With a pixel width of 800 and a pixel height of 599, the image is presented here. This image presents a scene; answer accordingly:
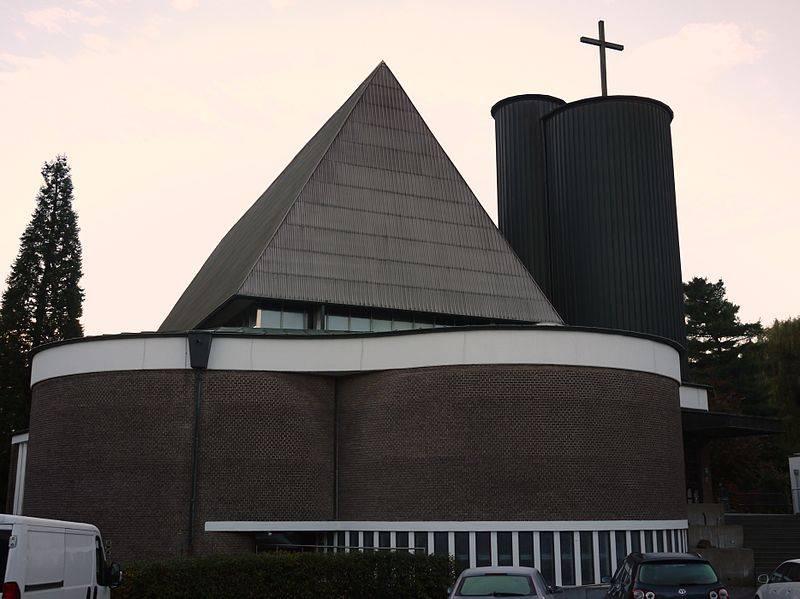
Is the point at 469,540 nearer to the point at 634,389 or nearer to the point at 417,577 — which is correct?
the point at 417,577

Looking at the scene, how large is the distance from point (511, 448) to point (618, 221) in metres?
23.0

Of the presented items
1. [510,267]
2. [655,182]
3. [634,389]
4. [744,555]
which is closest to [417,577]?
[634,389]

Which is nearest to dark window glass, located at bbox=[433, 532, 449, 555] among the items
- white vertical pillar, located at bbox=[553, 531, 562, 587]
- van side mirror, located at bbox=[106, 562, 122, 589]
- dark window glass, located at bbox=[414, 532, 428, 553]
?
dark window glass, located at bbox=[414, 532, 428, 553]

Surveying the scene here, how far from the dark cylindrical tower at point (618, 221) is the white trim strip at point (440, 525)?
730 inches

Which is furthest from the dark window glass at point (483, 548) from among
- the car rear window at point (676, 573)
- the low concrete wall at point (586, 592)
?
the car rear window at point (676, 573)

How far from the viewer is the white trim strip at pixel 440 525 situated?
2470 cm

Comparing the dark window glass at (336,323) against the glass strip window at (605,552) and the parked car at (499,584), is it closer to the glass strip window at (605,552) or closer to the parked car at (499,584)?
the glass strip window at (605,552)

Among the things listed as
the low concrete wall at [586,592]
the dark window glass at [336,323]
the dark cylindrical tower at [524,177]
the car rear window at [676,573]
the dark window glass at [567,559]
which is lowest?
the low concrete wall at [586,592]

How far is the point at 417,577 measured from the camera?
20797mm

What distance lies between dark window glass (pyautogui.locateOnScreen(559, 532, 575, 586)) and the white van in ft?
41.6

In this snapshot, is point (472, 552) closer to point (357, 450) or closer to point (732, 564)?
point (357, 450)

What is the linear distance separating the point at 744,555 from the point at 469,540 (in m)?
10.6

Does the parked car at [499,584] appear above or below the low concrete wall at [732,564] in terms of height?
above

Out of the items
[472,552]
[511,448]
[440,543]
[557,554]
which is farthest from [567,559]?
[440,543]
